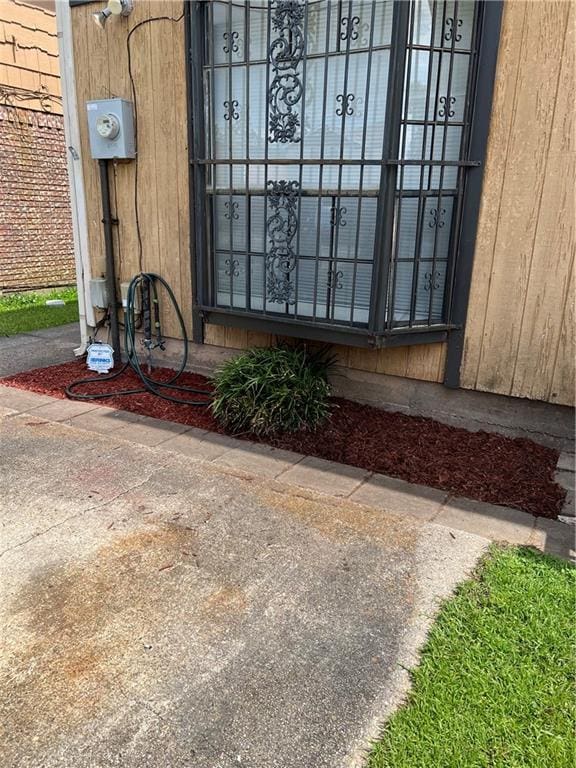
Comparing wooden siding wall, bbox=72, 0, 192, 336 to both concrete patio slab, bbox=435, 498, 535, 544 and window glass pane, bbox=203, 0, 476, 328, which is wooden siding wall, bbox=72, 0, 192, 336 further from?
concrete patio slab, bbox=435, 498, 535, 544

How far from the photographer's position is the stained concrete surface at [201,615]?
1565 mm

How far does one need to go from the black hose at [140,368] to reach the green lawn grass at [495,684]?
256 centimetres

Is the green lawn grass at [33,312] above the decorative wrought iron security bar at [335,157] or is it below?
below

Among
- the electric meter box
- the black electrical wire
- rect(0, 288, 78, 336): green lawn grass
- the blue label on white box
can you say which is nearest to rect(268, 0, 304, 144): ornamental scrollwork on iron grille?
the black electrical wire

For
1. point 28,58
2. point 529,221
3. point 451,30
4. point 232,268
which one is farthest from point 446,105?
point 28,58

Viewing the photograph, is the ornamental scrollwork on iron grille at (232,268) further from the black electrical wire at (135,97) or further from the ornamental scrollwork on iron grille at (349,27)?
the ornamental scrollwork on iron grille at (349,27)

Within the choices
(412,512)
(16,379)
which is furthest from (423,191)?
(16,379)

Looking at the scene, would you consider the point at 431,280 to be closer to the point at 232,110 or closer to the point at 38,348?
the point at 232,110

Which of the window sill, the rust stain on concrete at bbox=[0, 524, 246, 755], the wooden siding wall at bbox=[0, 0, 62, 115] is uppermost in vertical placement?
the wooden siding wall at bbox=[0, 0, 62, 115]

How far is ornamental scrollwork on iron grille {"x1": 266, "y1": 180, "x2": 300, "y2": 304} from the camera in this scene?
3.62 meters

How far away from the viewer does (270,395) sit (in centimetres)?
358

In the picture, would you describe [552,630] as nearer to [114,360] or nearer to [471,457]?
[471,457]

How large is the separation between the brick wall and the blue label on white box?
13.1 ft

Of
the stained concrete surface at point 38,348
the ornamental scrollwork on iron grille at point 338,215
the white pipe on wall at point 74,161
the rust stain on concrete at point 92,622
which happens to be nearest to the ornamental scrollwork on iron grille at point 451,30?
the ornamental scrollwork on iron grille at point 338,215
